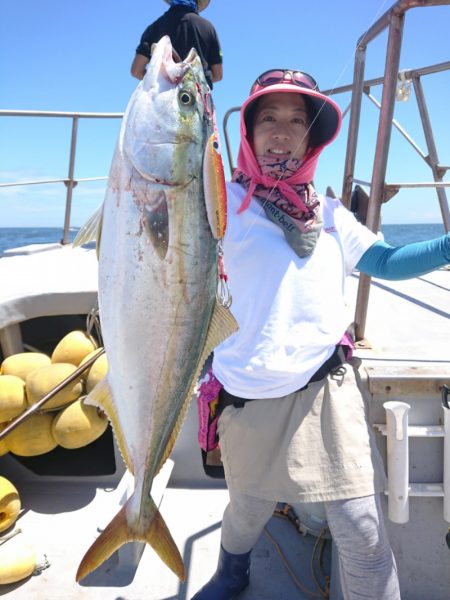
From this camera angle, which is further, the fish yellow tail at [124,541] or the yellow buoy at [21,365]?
the yellow buoy at [21,365]

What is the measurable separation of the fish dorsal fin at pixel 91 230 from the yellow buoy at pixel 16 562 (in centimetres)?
184

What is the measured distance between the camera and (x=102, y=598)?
2.24 metres

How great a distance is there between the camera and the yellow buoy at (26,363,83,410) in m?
2.74

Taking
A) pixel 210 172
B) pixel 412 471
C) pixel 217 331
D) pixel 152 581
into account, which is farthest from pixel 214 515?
pixel 210 172

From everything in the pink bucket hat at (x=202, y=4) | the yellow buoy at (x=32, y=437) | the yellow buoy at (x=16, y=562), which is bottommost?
the yellow buoy at (x=16, y=562)

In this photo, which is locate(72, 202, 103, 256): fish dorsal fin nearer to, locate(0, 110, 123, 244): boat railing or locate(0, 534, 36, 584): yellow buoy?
locate(0, 534, 36, 584): yellow buoy

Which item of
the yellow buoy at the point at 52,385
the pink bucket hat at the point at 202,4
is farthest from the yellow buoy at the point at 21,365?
the pink bucket hat at the point at 202,4

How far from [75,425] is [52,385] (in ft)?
0.93

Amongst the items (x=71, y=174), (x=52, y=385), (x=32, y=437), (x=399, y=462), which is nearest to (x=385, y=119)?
(x=399, y=462)

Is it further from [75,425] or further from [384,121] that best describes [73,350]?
[384,121]

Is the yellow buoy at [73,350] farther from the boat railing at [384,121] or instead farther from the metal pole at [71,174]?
the metal pole at [71,174]

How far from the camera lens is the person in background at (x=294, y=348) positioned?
1646mm

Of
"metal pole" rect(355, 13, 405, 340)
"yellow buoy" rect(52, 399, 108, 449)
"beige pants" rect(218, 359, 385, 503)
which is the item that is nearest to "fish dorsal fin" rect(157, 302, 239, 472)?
"beige pants" rect(218, 359, 385, 503)

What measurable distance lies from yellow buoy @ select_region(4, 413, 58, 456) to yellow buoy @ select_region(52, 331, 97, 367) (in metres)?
0.38
